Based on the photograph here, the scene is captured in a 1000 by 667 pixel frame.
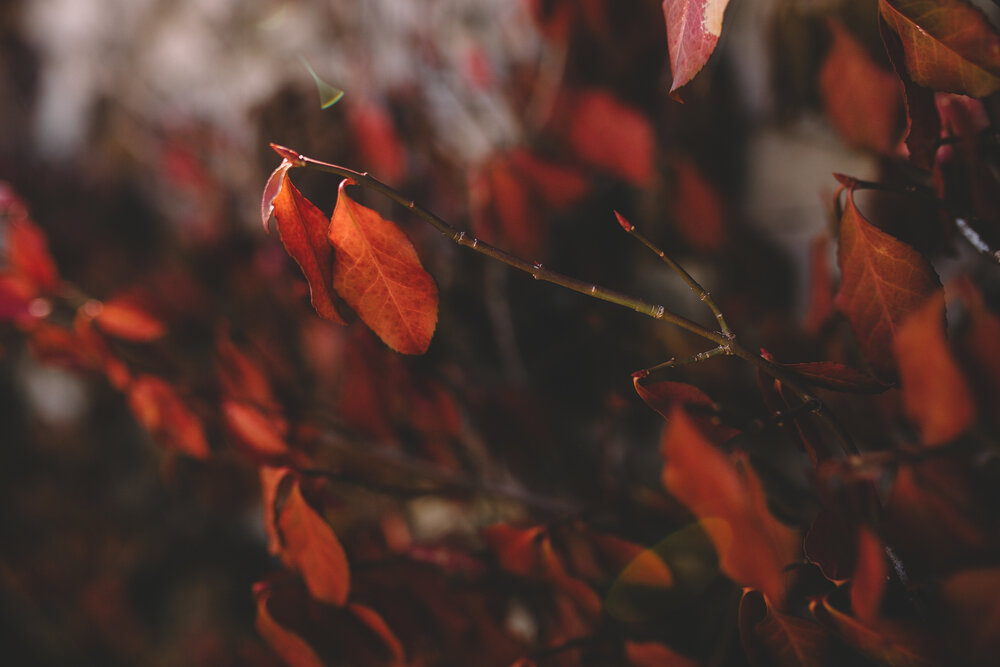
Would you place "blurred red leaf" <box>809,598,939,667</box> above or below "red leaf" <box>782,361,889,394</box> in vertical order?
below

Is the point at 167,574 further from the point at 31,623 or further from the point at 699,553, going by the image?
the point at 699,553

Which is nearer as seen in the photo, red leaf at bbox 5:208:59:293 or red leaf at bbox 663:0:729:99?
red leaf at bbox 663:0:729:99

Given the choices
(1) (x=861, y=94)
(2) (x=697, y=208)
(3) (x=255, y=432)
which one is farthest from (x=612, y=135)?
(3) (x=255, y=432)

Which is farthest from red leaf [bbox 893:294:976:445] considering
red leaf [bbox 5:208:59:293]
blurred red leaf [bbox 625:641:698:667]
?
red leaf [bbox 5:208:59:293]

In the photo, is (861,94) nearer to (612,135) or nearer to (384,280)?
(612,135)

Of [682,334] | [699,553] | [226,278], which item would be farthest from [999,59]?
[226,278]

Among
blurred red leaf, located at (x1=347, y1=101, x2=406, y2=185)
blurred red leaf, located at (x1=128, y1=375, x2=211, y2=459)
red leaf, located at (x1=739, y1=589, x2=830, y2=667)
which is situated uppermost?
red leaf, located at (x1=739, y1=589, x2=830, y2=667)

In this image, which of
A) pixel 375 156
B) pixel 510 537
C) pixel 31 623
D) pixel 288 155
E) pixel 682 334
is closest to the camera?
pixel 288 155

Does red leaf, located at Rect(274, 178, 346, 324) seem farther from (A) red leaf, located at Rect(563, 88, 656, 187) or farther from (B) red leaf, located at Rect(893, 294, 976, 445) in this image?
(A) red leaf, located at Rect(563, 88, 656, 187)
